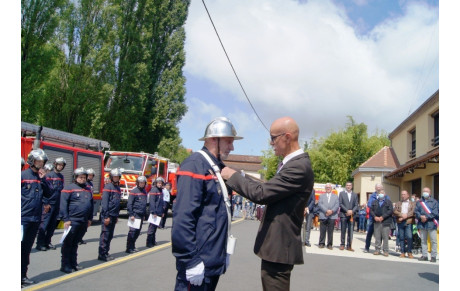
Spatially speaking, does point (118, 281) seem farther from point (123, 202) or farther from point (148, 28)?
point (148, 28)

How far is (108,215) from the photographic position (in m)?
9.13

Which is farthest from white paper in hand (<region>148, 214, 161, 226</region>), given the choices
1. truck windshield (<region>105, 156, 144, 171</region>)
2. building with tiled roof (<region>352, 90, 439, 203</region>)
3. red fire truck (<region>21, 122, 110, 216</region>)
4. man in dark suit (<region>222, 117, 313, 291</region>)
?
building with tiled roof (<region>352, 90, 439, 203</region>)

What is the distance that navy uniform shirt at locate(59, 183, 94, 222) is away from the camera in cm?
784

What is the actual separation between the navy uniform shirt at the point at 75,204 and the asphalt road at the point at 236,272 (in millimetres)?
1037

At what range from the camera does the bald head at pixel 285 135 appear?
12.3ft

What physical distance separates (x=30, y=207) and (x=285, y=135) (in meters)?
4.83

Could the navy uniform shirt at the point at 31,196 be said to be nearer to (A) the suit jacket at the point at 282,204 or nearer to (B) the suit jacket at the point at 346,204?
(A) the suit jacket at the point at 282,204

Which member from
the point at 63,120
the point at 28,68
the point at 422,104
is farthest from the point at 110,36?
the point at 422,104

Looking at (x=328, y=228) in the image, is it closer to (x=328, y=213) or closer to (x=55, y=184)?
(x=328, y=213)

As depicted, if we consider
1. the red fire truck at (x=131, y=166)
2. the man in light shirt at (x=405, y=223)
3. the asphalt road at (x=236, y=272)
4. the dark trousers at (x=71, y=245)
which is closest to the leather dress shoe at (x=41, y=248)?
the asphalt road at (x=236, y=272)

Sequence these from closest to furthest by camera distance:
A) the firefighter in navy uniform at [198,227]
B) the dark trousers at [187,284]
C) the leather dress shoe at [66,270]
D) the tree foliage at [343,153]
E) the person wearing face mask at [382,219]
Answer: the firefighter in navy uniform at [198,227] → the dark trousers at [187,284] → the leather dress shoe at [66,270] → the person wearing face mask at [382,219] → the tree foliage at [343,153]

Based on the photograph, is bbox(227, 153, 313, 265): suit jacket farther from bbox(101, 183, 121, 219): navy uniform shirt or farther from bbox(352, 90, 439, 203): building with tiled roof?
bbox(352, 90, 439, 203): building with tiled roof

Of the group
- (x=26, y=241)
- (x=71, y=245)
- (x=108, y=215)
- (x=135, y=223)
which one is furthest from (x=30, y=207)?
(x=135, y=223)

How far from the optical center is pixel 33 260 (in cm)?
871
